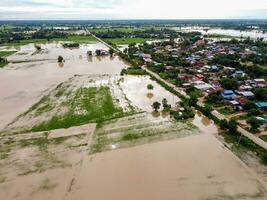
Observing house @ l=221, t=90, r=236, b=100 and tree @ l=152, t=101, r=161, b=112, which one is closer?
tree @ l=152, t=101, r=161, b=112

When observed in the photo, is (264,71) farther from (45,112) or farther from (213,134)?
(45,112)

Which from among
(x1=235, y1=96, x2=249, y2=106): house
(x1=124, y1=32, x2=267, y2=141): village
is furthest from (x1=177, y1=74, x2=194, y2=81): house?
(x1=235, y1=96, x2=249, y2=106): house

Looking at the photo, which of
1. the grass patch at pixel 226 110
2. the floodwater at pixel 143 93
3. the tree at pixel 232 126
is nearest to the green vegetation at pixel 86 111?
the floodwater at pixel 143 93

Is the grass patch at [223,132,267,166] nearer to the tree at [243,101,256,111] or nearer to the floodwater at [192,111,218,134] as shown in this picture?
the floodwater at [192,111,218,134]

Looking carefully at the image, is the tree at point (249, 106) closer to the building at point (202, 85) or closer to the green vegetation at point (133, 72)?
the building at point (202, 85)

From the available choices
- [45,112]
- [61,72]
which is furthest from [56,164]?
[61,72]

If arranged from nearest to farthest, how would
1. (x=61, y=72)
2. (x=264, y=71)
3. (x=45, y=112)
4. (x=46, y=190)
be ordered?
(x=46, y=190) → (x=45, y=112) → (x=264, y=71) → (x=61, y=72)
